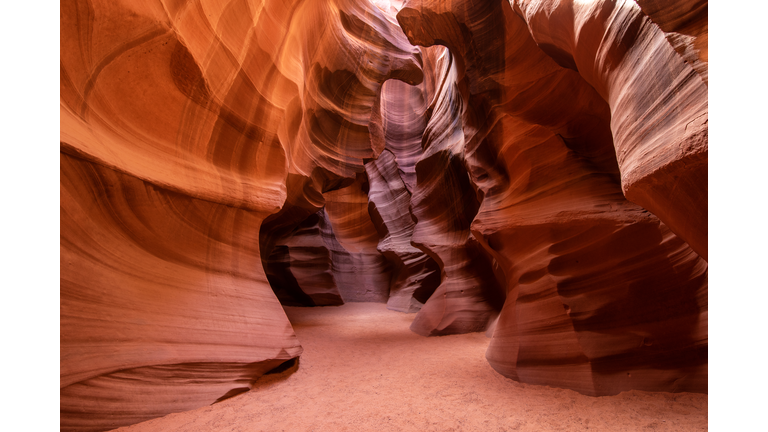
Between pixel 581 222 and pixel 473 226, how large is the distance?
1613 mm

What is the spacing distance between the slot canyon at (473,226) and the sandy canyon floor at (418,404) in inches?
1.0

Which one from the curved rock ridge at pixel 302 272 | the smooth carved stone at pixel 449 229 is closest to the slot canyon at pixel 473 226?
the smooth carved stone at pixel 449 229

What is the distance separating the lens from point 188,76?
3613mm

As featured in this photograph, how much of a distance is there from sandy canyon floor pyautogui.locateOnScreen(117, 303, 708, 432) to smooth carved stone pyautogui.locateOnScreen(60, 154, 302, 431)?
255 millimetres

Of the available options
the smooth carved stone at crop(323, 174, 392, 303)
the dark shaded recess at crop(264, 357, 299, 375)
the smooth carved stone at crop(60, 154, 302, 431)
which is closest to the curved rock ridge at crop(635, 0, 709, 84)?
the smooth carved stone at crop(60, 154, 302, 431)

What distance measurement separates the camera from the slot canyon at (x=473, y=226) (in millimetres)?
2535

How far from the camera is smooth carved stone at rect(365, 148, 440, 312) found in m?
11.5

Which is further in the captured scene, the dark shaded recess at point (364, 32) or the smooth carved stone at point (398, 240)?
the smooth carved stone at point (398, 240)

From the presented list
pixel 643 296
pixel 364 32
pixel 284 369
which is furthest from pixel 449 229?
pixel 284 369

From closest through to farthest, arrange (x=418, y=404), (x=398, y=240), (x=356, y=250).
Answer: (x=418, y=404) < (x=398, y=240) < (x=356, y=250)

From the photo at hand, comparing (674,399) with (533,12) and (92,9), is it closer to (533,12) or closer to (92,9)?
(533,12)

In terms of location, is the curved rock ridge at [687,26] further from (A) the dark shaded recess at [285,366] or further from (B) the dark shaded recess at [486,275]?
(B) the dark shaded recess at [486,275]

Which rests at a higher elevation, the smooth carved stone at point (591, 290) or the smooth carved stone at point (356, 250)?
the smooth carved stone at point (356, 250)

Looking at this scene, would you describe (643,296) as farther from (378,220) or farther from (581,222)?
(378,220)
